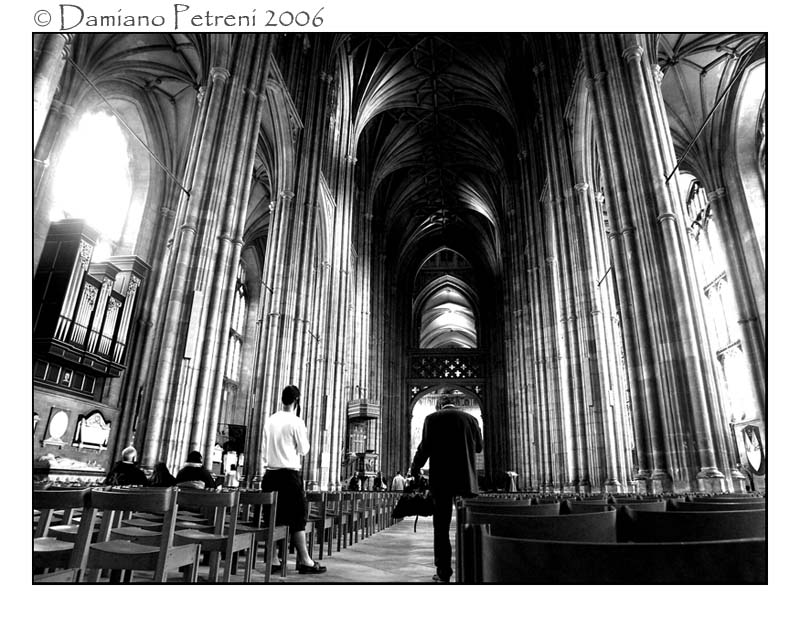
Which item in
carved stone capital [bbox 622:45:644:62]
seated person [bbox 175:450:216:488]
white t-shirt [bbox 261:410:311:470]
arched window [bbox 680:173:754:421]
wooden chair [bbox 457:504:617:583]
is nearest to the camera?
wooden chair [bbox 457:504:617:583]

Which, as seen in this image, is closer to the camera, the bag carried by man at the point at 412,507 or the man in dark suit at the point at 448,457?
the man in dark suit at the point at 448,457

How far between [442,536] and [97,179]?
15.2 meters

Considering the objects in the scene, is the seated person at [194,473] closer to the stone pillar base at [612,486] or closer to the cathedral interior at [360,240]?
the cathedral interior at [360,240]

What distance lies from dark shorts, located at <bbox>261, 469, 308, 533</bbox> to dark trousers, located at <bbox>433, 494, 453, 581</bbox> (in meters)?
1.17

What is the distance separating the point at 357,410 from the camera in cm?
2145

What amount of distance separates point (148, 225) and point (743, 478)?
1670cm

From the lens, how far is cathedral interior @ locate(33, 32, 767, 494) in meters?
8.91

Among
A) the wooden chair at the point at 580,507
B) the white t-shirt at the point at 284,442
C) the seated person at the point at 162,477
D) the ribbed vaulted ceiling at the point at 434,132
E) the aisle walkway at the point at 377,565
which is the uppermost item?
the ribbed vaulted ceiling at the point at 434,132

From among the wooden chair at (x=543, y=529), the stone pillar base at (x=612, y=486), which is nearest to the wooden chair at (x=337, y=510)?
the wooden chair at (x=543, y=529)

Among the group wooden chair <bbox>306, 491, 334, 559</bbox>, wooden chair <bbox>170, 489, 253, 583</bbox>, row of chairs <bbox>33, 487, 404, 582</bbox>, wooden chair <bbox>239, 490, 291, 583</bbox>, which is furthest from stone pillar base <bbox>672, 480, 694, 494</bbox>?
wooden chair <bbox>170, 489, 253, 583</bbox>

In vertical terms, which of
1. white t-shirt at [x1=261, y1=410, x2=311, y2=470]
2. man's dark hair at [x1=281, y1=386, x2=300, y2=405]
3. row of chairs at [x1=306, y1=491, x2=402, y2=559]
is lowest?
row of chairs at [x1=306, y1=491, x2=402, y2=559]

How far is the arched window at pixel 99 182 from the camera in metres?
13.5

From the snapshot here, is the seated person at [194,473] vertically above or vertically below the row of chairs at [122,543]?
above

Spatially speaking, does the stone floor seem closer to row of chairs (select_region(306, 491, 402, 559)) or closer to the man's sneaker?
the man's sneaker
